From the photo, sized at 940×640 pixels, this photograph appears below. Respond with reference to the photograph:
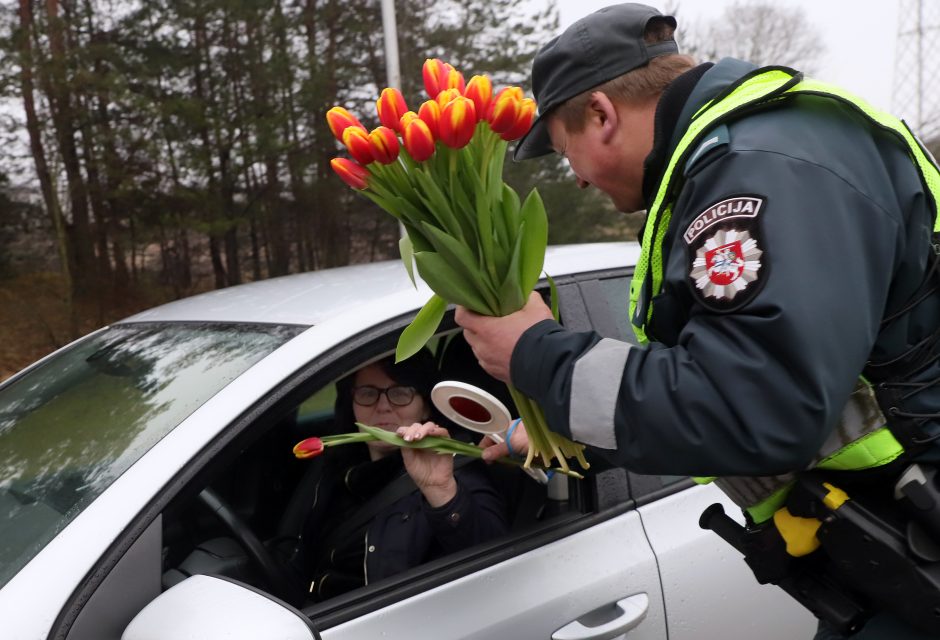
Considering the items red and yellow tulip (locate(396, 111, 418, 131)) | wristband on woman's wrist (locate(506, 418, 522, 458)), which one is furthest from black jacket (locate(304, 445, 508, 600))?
red and yellow tulip (locate(396, 111, 418, 131))

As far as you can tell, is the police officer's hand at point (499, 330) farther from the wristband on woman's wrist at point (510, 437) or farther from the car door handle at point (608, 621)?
the car door handle at point (608, 621)

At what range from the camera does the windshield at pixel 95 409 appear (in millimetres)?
1445

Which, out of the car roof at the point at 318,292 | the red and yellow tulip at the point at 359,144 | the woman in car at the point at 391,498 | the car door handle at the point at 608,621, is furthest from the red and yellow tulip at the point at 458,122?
the car door handle at the point at 608,621

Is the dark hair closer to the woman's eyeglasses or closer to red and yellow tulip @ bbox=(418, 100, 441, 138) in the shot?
the woman's eyeglasses

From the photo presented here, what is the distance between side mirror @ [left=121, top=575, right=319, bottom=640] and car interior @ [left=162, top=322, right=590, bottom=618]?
18 centimetres

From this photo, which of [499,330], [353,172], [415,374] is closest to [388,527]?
[415,374]

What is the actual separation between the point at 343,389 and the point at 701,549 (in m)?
1.11

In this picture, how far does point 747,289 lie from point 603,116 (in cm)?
46

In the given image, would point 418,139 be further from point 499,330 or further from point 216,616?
point 216,616

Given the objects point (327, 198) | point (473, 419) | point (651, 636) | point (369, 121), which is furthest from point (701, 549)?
point (327, 198)

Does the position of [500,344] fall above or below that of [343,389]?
above

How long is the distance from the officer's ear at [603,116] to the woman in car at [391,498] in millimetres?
784

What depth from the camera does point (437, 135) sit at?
116 centimetres

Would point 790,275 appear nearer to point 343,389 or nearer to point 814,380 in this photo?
point 814,380
